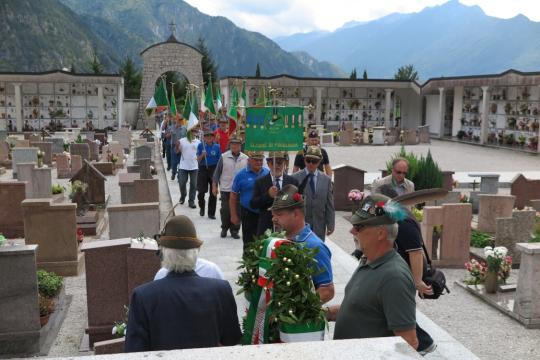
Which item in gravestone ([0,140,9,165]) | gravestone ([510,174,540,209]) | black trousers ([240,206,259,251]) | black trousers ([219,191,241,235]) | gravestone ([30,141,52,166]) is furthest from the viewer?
gravestone ([30,141,52,166])

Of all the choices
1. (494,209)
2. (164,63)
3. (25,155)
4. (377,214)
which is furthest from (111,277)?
(164,63)

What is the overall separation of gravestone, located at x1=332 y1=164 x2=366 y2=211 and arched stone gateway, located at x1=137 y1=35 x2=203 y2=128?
33280mm

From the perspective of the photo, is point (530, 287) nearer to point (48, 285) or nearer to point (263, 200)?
point (263, 200)

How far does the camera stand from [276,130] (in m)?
7.27

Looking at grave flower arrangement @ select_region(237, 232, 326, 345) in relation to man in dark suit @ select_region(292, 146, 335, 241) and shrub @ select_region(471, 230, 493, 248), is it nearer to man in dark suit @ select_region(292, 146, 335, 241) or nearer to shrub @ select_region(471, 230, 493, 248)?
man in dark suit @ select_region(292, 146, 335, 241)

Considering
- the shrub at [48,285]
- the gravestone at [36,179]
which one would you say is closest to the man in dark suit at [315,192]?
the shrub at [48,285]

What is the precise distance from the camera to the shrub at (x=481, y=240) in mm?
10453

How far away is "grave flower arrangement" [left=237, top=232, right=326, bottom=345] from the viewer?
3.21 metres

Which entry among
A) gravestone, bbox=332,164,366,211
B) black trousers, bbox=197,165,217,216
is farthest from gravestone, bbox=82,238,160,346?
gravestone, bbox=332,164,366,211

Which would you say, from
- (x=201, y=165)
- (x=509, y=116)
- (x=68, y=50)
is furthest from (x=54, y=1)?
(x=201, y=165)

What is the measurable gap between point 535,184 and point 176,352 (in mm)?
13318

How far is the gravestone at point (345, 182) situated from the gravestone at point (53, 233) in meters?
7.35

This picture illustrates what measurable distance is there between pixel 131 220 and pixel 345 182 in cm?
683

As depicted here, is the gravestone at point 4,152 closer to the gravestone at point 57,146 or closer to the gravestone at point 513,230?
the gravestone at point 57,146
